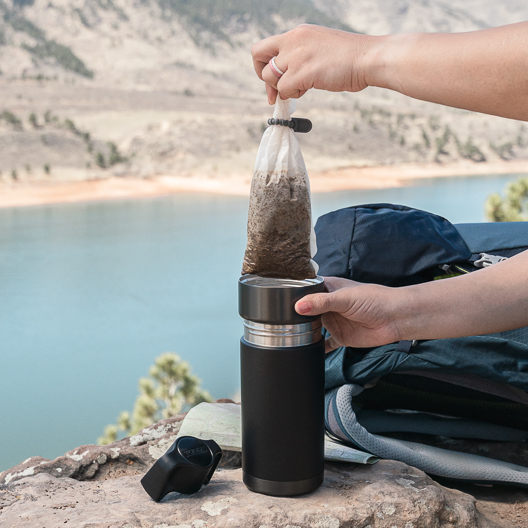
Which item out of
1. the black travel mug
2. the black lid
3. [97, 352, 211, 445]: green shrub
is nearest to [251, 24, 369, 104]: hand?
the black travel mug

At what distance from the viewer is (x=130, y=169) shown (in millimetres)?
9805

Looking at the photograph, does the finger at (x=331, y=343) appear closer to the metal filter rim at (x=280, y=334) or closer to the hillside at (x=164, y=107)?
the metal filter rim at (x=280, y=334)

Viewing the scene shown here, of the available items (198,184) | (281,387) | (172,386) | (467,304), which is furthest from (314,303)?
(198,184)

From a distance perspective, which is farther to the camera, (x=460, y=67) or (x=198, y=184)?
(x=198, y=184)

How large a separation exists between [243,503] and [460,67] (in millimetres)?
666

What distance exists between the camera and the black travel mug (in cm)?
88

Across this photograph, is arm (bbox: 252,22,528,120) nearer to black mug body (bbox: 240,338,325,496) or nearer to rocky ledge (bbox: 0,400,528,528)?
black mug body (bbox: 240,338,325,496)

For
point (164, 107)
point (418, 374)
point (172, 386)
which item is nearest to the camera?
point (418, 374)

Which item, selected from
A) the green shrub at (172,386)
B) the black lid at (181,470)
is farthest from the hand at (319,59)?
the green shrub at (172,386)

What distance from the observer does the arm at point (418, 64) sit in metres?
0.75

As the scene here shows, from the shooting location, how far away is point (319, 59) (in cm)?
83

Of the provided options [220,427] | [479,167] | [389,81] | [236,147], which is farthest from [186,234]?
[479,167]

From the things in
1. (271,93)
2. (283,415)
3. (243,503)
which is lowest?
(243,503)

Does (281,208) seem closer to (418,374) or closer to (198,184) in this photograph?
(418,374)
